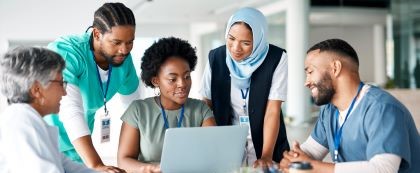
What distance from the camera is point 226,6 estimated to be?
48.0 feet

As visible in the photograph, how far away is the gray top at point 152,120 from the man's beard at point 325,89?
55cm

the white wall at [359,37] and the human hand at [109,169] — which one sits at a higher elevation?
the white wall at [359,37]

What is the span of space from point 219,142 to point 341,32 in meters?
18.1

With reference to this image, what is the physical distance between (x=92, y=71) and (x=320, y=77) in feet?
3.36

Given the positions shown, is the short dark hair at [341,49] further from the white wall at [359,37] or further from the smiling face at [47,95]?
the white wall at [359,37]

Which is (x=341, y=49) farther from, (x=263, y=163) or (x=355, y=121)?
(x=263, y=163)

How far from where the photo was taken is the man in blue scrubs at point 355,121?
1901 millimetres

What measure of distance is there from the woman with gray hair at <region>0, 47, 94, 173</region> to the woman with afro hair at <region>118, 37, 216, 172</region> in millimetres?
613

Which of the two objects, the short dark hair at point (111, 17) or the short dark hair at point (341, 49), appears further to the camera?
the short dark hair at point (111, 17)

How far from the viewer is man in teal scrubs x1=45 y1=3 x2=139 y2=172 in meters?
2.18

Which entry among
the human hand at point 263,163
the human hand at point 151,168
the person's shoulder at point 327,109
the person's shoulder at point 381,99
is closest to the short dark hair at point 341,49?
the person's shoulder at point 381,99

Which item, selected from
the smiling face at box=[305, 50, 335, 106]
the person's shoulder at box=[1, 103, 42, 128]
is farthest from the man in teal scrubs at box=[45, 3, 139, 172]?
the smiling face at box=[305, 50, 335, 106]

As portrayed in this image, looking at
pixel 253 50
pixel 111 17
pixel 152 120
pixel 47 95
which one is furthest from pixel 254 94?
pixel 47 95

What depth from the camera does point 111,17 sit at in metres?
2.22
